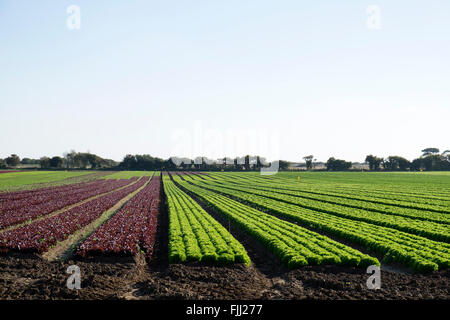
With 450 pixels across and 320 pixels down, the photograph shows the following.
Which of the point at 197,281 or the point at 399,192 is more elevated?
the point at 399,192

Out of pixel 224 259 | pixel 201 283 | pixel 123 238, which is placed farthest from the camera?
pixel 123 238

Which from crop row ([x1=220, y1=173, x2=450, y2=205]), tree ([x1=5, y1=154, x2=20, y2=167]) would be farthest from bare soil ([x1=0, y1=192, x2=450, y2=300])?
tree ([x1=5, y1=154, x2=20, y2=167])

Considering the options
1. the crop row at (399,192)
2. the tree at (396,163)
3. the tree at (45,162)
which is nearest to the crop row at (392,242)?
the crop row at (399,192)

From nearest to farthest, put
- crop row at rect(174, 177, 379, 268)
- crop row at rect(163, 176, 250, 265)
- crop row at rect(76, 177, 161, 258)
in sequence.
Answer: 1. crop row at rect(174, 177, 379, 268)
2. crop row at rect(163, 176, 250, 265)
3. crop row at rect(76, 177, 161, 258)

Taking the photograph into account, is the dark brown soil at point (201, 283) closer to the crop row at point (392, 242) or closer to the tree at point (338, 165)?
the crop row at point (392, 242)

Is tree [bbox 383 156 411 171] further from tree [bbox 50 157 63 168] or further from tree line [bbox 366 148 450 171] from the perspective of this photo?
tree [bbox 50 157 63 168]

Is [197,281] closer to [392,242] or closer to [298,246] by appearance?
[298,246]

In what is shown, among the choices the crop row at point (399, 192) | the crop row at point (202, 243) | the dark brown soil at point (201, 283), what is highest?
the crop row at point (399, 192)

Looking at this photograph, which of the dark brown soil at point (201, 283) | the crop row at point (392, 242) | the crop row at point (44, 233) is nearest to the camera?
the dark brown soil at point (201, 283)

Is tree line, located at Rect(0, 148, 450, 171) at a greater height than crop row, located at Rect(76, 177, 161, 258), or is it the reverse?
tree line, located at Rect(0, 148, 450, 171)

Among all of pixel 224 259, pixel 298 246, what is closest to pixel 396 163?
pixel 298 246

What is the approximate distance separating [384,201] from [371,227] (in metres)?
16.3
